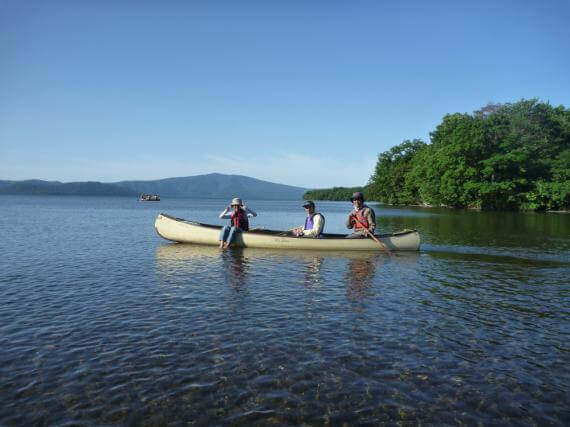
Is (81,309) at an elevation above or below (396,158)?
below

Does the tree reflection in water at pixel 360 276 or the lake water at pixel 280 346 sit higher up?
the tree reflection in water at pixel 360 276

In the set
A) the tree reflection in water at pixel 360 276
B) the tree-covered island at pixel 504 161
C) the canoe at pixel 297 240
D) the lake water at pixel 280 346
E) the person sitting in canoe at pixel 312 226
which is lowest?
the lake water at pixel 280 346

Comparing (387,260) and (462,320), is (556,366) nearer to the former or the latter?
(462,320)

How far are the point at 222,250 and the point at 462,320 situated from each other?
12492 mm

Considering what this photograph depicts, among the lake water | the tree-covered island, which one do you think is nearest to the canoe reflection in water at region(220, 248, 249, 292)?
the lake water

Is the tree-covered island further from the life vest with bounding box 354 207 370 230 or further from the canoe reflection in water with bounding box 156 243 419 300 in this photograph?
the canoe reflection in water with bounding box 156 243 419 300

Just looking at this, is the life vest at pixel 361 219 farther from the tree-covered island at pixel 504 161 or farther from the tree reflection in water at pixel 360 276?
the tree-covered island at pixel 504 161

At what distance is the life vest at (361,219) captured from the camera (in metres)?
19.5

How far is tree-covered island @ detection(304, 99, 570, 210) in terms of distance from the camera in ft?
217

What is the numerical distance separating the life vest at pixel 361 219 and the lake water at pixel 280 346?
174 inches

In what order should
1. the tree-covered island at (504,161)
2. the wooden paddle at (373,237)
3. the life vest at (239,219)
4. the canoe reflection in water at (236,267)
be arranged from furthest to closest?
1. the tree-covered island at (504,161)
2. the life vest at (239,219)
3. the wooden paddle at (373,237)
4. the canoe reflection in water at (236,267)

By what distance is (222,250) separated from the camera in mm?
19656

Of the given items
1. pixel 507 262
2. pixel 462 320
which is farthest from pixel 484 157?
pixel 462 320

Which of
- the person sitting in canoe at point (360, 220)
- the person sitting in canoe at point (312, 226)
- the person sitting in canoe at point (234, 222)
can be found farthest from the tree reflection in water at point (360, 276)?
the person sitting in canoe at point (234, 222)
